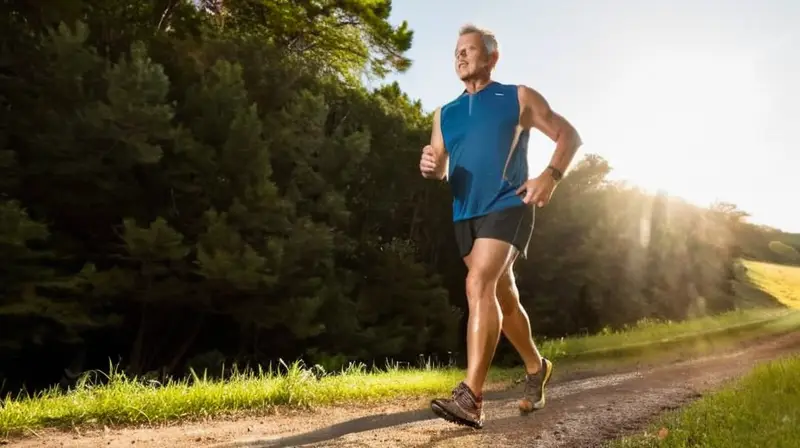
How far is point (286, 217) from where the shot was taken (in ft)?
43.6

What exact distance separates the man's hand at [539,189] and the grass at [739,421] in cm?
135

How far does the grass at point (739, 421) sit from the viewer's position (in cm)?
354

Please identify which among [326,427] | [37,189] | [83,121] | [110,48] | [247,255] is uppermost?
[110,48]

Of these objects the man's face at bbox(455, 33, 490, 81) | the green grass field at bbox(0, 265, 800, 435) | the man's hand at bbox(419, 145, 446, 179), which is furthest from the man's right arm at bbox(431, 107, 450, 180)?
the green grass field at bbox(0, 265, 800, 435)

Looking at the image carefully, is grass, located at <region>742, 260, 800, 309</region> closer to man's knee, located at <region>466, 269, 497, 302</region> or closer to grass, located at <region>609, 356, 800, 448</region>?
grass, located at <region>609, 356, 800, 448</region>

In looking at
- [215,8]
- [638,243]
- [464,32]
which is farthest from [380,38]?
[464,32]

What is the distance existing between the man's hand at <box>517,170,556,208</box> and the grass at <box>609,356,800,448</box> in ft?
4.43

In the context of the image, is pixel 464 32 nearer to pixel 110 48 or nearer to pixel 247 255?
pixel 247 255

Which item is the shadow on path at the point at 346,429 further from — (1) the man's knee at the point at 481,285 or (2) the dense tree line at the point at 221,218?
(2) the dense tree line at the point at 221,218

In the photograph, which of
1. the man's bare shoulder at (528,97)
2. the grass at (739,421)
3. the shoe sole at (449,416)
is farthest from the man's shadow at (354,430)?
the man's bare shoulder at (528,97)

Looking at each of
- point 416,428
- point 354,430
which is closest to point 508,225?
point 416,428

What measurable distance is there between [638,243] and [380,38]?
36.3 ft

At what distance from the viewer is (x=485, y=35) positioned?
412 centimetres

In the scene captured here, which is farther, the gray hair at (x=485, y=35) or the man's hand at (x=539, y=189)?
the gray hair at (x=485, y=35)
